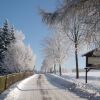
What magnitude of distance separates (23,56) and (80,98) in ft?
251

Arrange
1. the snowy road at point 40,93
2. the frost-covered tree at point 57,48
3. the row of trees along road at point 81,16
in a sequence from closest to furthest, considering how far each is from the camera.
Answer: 1. the row of trees along road at point 81,16
2. the snowy road at point 40,93
3. the frost-covered tree at point 57,48

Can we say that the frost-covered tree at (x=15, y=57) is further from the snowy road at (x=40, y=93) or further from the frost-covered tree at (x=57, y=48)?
the snowy road at (x=40, y=93)

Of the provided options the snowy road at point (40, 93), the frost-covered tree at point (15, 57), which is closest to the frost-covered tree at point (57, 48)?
the frost-covered tree at point (15, 57)

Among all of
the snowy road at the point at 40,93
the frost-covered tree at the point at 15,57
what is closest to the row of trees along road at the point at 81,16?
the snowy road at the point at 40,93

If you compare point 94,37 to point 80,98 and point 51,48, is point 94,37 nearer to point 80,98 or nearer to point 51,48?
point 80,98

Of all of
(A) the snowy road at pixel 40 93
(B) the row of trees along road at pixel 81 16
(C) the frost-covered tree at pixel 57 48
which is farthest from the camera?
(C) the frost-covered tree at pixel 57 48

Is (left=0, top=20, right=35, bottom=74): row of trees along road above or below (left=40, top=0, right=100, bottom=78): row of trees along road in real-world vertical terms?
above

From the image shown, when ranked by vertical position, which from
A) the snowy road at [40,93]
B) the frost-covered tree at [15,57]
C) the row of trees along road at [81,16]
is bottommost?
the snowy road at [40,93]

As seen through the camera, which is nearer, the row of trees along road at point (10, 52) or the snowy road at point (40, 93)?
the snowy road at point (40, 93)

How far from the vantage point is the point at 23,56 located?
97.3 meters

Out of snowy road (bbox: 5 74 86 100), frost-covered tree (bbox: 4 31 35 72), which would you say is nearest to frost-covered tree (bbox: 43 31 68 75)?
frost-covered tree (bbox: 4 31 35 72)

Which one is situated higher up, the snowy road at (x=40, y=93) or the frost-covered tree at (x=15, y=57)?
the frost-covered tree at (x=15, y=57)

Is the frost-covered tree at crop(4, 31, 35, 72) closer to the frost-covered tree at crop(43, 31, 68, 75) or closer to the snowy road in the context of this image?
the frost-covered tree at crop(43, 31, 68, 75)

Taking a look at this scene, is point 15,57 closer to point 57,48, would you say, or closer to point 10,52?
point 10,52
